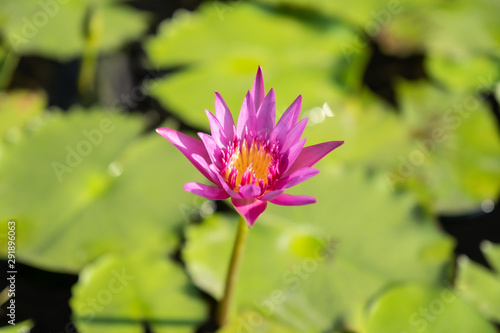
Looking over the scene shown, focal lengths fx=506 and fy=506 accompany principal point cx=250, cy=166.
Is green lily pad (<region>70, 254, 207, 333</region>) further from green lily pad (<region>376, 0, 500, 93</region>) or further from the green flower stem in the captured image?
green lily pad (<region>376, 0, 500, 93</region>)

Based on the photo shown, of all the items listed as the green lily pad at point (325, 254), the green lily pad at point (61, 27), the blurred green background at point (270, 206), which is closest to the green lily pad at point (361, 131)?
the blurred green background at point (270, 206)

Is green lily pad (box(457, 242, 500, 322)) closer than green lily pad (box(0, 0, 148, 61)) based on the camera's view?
Yes

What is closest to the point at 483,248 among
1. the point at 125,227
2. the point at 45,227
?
the point at 125,227

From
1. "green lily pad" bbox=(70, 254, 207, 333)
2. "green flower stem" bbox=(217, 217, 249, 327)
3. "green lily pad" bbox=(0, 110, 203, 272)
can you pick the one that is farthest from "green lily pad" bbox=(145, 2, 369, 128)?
"green flower stem" bbox=(217, 217, 249, 327)

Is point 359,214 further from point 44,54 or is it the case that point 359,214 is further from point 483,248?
point 44,54

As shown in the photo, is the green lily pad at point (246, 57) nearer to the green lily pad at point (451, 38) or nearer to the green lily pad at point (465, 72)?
the green lily pad at point (451, 38)

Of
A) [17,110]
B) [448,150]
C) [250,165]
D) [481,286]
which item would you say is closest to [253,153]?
[250,165]

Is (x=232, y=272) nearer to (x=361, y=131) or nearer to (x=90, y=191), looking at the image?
(x=90, y=191)
